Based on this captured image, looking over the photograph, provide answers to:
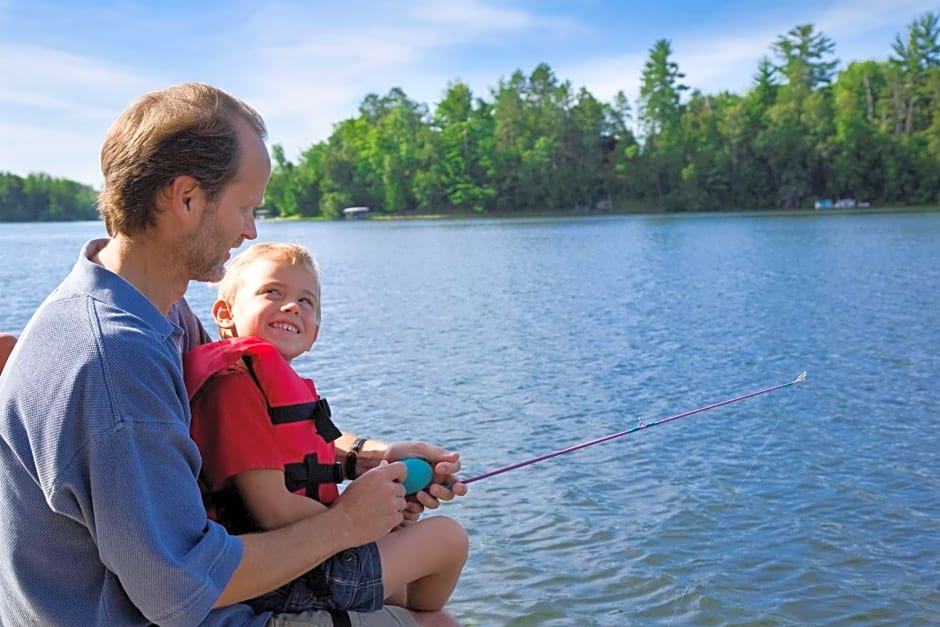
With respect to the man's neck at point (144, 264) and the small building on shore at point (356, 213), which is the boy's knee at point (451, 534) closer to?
the man's neck at point (144, 264)

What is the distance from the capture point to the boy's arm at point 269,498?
202 centimetres

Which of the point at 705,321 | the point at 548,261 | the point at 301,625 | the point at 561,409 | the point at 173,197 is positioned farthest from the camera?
the point at 548,261

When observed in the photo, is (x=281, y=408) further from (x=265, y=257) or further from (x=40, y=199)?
(x=40, y=199)

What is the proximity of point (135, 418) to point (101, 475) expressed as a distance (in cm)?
11


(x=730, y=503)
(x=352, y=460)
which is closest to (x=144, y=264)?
(x=352, y=460)

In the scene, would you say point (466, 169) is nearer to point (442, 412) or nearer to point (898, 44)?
point (898, 44)

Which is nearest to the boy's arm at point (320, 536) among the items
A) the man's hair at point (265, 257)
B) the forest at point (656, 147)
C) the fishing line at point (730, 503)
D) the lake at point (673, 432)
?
the man's hair at point (265, 257)

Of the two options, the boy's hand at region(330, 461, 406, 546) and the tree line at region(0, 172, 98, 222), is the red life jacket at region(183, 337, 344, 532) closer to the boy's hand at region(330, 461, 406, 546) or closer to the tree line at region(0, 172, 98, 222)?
the boy's hand at region(330, 461, 406, 546)

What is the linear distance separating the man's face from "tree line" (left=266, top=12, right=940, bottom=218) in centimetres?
7806

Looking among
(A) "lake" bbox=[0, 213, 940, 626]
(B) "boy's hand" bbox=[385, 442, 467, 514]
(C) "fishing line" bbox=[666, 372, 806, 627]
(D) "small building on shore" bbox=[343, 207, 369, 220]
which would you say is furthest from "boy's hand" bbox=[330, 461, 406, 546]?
(D) "small building on shore" bbox=[343, 207, 369, 220]

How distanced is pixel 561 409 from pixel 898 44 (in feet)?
279

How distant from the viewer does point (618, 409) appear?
9586 millimetres

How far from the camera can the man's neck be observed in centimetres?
185

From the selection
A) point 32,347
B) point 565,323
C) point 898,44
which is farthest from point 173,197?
point 898,44
